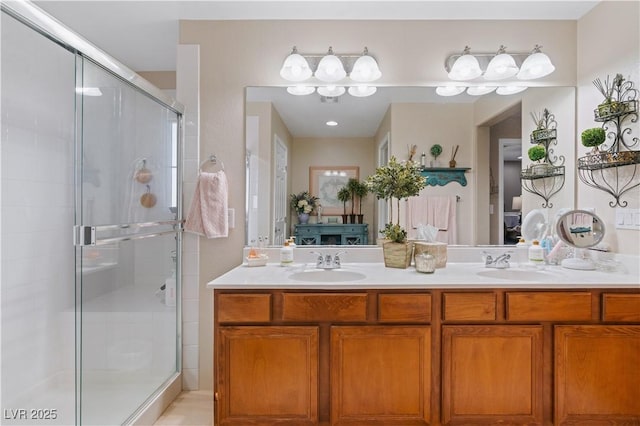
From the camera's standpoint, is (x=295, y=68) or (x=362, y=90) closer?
(x=295, y=68)

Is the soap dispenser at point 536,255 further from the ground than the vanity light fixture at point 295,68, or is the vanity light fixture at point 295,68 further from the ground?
the vanity light fixture at point 295,68

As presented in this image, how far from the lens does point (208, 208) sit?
7.11ft

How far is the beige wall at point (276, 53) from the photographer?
7.40ft

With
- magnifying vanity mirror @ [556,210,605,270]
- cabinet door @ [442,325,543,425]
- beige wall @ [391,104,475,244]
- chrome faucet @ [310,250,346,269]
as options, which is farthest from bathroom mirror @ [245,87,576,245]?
cabinet door @ [442,325,543,425]

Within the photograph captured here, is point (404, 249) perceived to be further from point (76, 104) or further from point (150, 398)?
point (76, 104)

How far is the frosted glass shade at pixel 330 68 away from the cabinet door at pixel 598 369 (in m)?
1.91

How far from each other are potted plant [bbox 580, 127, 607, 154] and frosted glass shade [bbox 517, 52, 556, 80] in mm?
471

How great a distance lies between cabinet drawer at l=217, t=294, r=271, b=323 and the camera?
5.40 ft

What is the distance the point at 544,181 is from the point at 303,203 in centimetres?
168

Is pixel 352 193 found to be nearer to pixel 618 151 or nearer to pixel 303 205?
pixel 303 205

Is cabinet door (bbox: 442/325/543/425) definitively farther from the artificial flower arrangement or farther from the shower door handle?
the shower door handle

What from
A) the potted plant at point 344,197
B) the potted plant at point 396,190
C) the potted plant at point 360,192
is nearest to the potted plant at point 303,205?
the potted plant at point 344,197

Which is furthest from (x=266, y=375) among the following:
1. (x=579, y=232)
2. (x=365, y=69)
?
(x=579, y=232)

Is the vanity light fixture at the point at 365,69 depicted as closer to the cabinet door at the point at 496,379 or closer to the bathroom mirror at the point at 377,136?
the bathroom mirror at the point at 377,136
